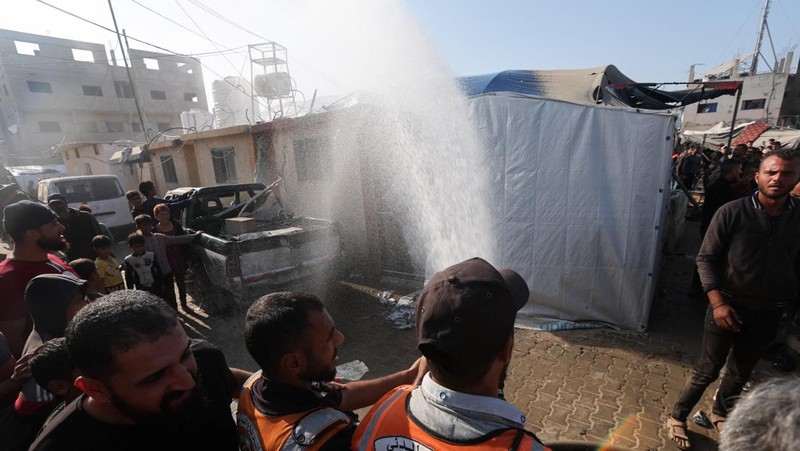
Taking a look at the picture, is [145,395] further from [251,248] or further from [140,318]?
[251,248]

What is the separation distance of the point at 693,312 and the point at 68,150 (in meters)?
30.2

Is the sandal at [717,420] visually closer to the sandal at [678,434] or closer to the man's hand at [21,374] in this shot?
the sandal at [678,434]

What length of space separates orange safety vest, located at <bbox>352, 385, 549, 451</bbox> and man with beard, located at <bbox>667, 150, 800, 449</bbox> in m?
2.66

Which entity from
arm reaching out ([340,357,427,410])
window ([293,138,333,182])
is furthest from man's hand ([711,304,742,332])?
window ([293,138,333,182])

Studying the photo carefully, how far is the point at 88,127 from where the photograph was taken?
35.3m

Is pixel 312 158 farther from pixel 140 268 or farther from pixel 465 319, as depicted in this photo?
pixel 465 319

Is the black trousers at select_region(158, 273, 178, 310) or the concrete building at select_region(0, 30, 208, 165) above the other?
the concrete building at select_region(0, 30, 208, 165)

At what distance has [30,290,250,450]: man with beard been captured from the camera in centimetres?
115

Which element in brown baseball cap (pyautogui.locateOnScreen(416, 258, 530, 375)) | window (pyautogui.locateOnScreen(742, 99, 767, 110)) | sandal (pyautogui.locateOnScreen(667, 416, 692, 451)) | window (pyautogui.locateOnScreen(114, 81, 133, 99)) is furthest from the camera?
window (pyautogui.locateOnScreen(114, 81, 133, 99))

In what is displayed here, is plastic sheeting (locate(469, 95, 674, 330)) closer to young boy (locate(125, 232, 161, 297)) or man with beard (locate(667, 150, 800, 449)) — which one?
man with beard (locate(667, 150, 800, 449))

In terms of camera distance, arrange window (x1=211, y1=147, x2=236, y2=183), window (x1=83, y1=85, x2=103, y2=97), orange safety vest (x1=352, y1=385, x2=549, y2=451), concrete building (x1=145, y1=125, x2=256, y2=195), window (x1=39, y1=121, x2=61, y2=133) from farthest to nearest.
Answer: window (x1=83, y1=85, x2=103, y2=97)
window (x1=39, y1=121, x2=61, y2=133)
window (x1=211, y1=147, x2=236, y2=183)
concrete building (x1=145, y1=125, x2=256, y2=195)
orange safety vest (x1=352, y1=385, x2=549, y2=451)

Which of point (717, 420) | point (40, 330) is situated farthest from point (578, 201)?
point (40, 330)

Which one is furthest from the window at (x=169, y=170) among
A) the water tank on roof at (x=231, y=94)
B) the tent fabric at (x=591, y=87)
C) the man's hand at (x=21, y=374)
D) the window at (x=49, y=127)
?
the window at (x=49, y=127)

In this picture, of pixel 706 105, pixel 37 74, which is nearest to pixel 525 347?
pixel 706 105
